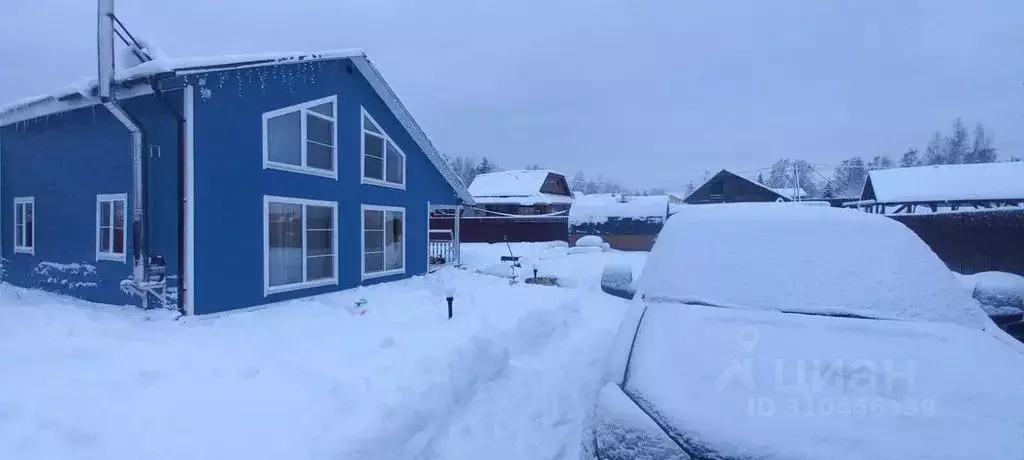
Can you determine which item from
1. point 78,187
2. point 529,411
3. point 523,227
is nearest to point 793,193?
point 523,227

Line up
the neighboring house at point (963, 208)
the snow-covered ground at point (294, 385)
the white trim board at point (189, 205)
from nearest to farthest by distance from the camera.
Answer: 1. the snow-covered ground at point (294, 385)
2. the white trim board at point (189, 205)
3. the neighboring house at point (963, 208)

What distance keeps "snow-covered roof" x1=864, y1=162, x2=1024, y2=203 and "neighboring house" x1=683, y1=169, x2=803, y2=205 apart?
908cm

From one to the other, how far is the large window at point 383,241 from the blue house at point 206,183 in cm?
5

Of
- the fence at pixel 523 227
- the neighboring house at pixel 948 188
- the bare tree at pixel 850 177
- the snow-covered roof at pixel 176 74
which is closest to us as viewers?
the snow-covered roof at pixel 176 74

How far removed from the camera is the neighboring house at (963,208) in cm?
1373

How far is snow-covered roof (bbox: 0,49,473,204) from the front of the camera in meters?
7.02

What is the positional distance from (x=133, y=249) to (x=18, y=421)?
5485 mm

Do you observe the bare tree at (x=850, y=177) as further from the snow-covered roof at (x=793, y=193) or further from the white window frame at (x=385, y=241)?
the white window frame at (x=385, y=241)

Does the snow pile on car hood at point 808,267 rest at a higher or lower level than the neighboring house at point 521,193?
lower

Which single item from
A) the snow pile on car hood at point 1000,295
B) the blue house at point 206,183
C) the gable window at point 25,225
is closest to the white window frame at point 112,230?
the blue house at point 206,183

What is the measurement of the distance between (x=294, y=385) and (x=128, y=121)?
18.8ft

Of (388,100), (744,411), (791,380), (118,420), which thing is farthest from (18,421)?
(388,100)

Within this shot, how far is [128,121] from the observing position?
733 centimetres

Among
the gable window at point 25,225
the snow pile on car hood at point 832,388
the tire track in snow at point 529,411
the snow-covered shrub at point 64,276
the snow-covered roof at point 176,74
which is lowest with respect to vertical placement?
the tire track in snow at point 529,411
